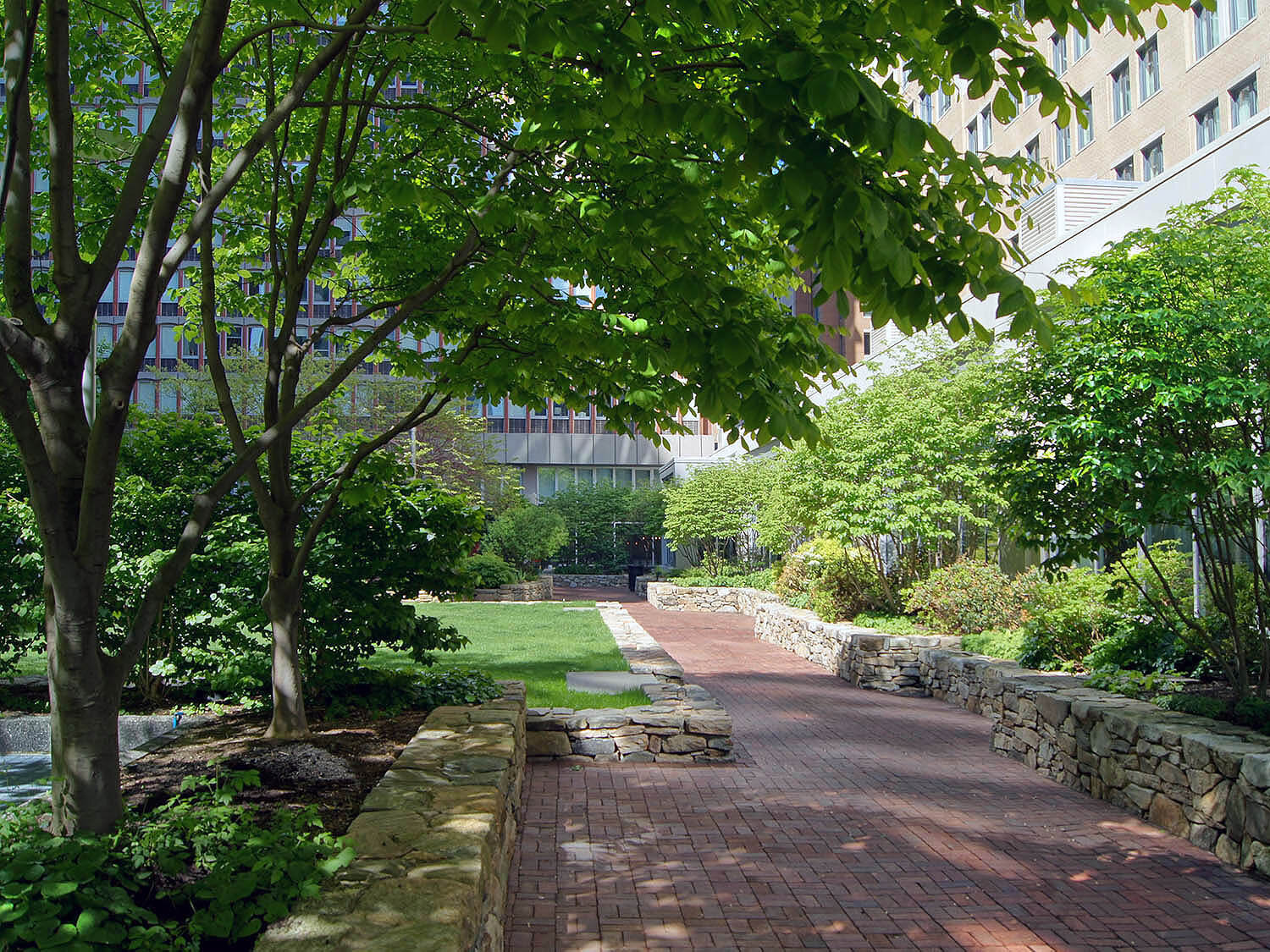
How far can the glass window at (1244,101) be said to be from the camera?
22688mm

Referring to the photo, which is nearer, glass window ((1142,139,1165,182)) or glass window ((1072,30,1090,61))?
glass window ((1142,139,1165,182))

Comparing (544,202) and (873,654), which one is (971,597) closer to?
(873,654)

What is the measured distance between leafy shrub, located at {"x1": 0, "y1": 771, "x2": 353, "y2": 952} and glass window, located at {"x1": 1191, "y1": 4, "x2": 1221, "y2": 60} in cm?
2722

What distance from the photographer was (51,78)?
4.23 meters

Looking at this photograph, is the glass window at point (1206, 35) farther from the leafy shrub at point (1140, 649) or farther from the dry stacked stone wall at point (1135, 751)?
the leafy shrub at point (1140, 649)

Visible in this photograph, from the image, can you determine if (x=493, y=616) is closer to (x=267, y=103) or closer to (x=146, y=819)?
(x=267, y=103)

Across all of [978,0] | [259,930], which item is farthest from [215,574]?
Answer: [978,0]

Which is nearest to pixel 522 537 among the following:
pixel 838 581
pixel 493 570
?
pixel 493 570

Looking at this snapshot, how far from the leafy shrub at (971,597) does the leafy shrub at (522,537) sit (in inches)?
911

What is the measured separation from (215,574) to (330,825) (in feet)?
14.9

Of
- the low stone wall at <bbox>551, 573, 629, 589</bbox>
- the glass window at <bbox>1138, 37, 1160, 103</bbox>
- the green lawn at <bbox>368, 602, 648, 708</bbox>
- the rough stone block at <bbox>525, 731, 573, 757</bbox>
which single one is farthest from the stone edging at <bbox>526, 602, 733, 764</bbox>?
the low stone wall at <bbox>551, 573, 629, 589</bbox>

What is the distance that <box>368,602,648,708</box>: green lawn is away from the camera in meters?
10.7

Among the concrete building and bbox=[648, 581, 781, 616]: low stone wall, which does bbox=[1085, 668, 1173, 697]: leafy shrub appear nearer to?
the concrete building

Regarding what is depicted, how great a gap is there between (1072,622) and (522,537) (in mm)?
28414
